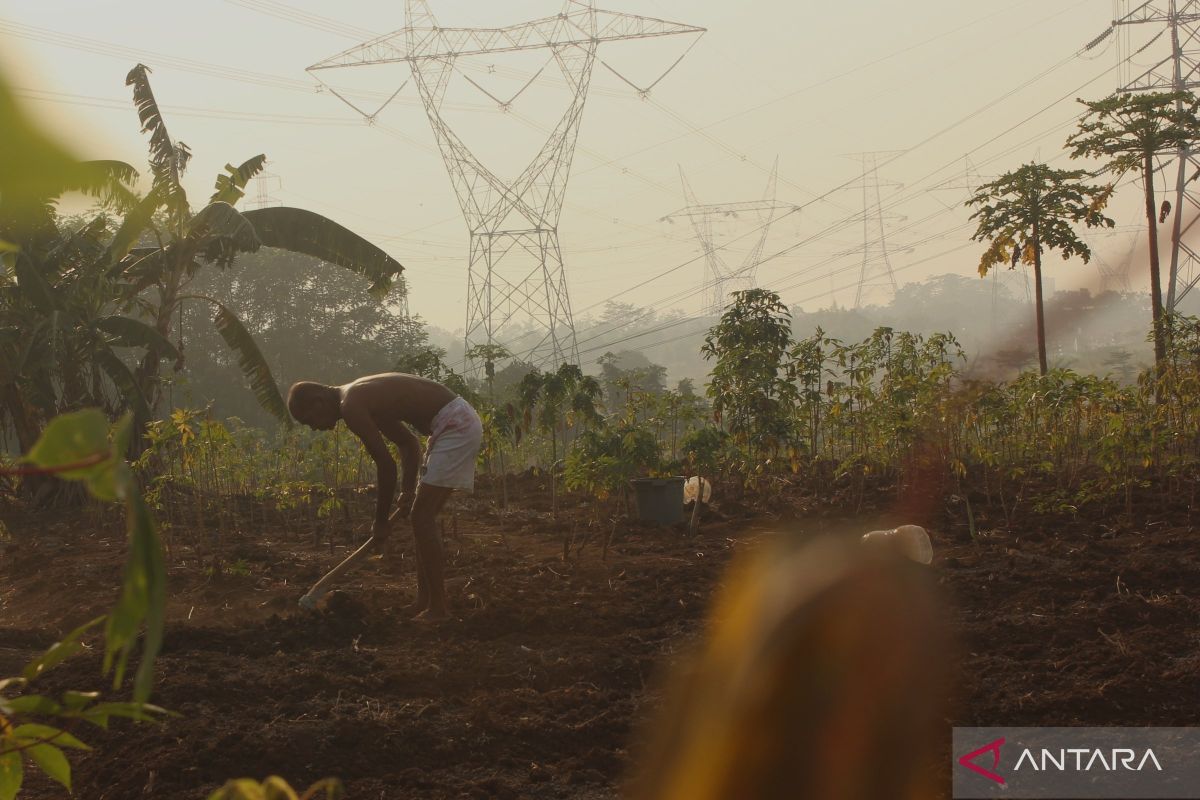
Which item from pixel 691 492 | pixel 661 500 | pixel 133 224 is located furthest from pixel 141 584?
pixel 133 224

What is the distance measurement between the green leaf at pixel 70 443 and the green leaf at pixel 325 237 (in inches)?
457

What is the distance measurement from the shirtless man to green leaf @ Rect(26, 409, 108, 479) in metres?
4.70

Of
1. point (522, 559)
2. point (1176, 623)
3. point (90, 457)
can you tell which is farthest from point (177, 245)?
point (90, 457)

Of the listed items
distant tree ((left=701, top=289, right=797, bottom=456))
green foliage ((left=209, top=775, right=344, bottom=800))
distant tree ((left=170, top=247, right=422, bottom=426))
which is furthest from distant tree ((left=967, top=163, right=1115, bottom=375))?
distant tree ((left=170, top=247, right=422, bottom=426))

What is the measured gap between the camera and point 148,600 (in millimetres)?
657

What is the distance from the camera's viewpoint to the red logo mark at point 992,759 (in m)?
3.17

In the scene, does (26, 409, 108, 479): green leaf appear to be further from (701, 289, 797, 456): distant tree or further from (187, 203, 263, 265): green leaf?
(187, 203, 263, 265): green leaf

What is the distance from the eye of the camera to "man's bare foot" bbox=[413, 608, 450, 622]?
5449mm

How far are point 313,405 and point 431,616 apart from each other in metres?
1.24

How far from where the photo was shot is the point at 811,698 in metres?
3.98

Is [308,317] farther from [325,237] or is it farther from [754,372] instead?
[754,372]

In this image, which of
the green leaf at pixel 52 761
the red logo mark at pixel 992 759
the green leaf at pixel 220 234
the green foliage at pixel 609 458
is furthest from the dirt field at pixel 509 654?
the green leaf at pixel 220 234

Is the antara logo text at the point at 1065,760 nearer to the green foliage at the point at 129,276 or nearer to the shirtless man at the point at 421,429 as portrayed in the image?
the shirtless man at the point at 421,429

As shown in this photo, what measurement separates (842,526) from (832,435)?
2580mm
